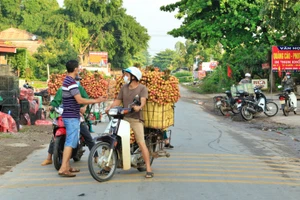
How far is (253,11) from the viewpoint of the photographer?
30.2 meters

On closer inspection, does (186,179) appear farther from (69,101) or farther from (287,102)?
(287,102)

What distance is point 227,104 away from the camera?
64.1 ft

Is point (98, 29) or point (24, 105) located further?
→ point (98, 29)

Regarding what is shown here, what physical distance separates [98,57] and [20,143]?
2277 inches

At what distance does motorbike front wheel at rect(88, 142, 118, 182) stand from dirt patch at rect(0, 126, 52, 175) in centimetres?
185

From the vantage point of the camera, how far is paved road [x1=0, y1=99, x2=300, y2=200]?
5871 mm

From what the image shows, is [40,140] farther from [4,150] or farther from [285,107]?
[285,107]

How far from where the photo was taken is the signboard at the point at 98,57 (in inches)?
2656

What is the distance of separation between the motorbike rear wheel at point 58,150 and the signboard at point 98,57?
60260 mm

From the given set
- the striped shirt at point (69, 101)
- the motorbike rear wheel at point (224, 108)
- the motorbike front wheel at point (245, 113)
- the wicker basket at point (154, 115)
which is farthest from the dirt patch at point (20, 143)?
the motorbike rear wheel at point (224, 108)

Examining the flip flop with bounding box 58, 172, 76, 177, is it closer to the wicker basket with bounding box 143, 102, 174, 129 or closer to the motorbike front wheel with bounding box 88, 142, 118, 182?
the motorbike front wheel with bounding box 88, 142, 118, 182

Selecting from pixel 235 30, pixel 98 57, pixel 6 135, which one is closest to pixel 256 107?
pixel 6 135

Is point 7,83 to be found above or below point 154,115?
above

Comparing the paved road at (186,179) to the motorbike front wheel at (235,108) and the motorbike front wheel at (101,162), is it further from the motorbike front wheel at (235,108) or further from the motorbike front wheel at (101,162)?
the motorbike front wheel at (235,108)
